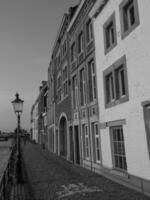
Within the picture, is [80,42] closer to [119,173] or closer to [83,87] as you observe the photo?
[83,87]

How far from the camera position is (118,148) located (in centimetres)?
895

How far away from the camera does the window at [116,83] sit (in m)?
8.30

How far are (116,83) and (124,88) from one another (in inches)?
18.3

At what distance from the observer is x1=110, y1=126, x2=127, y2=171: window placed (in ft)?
28.3

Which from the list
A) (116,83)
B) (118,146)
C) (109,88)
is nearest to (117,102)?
(116,83)

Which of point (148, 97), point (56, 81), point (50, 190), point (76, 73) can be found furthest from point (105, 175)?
point (56, 81)

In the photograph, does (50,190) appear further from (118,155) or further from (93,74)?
(93,74)

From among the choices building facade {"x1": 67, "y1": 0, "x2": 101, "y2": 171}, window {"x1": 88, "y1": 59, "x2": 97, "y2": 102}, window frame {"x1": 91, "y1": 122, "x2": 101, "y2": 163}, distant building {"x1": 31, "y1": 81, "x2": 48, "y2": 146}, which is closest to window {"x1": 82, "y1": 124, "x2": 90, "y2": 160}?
building facade {"x1": 67, "y1": 0, "x2": 101, "y2": 171}

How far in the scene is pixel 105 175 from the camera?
998 cm

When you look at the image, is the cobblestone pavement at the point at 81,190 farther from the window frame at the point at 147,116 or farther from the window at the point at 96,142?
the window frame at the point at 147,116

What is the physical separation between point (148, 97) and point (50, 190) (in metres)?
5.17

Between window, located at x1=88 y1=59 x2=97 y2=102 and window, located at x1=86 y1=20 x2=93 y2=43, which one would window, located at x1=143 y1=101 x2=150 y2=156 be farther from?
window, located at x1=86 y1=20 x2=93 y2=43

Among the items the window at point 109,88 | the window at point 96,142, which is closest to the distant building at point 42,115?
the window at point 96,142

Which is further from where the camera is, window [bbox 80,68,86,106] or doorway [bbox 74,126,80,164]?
doorway [bbox 74,126,80,164]
